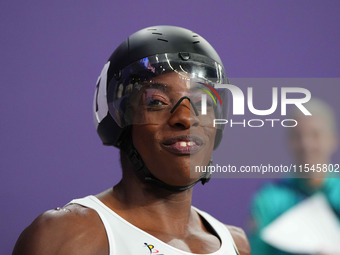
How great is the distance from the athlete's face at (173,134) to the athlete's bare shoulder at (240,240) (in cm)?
34

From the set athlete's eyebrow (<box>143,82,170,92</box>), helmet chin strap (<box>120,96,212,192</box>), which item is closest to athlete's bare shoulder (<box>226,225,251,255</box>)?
helmet chin strap (<box>120,96,212,192</box>)

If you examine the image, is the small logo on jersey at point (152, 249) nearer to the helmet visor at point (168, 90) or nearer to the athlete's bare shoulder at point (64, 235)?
the athlete's bare shoulder at point (64, 235)

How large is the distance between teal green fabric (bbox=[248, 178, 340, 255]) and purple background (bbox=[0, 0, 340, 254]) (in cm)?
120

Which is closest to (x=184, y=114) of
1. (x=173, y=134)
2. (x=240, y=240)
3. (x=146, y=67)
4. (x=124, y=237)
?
(x=173, y=134)

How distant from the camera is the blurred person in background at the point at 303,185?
2.67 ft

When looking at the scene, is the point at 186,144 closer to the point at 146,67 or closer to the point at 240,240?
the point at 146,67

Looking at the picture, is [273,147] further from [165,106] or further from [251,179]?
[165,106]

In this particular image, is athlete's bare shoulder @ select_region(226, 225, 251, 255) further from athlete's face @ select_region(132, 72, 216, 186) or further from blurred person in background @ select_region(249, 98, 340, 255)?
blurred person in background @ select_region(249, 98, 340, 255)

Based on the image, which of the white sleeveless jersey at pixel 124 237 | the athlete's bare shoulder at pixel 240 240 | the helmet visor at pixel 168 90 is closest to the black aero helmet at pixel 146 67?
the helmet visor at pixel 168 90

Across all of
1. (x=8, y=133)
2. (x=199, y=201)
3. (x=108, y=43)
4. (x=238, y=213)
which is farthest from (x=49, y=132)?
(x=238, y=213)

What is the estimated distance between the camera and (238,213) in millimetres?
1025

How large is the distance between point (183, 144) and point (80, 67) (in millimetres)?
970

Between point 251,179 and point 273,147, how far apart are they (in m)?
0.08

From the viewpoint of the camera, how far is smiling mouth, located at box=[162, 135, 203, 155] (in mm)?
1349
